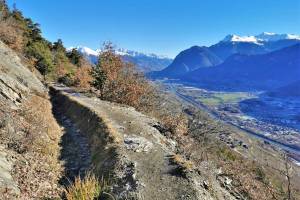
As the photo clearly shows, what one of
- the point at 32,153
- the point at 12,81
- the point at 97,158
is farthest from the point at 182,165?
the point at 12,81

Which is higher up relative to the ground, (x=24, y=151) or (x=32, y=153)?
(x=24, y=151)

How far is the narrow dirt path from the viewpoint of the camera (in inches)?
750

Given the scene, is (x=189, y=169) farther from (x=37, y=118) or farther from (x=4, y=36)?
(x=4, y=36)

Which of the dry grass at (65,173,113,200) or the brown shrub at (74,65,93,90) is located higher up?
the brown shrub at (74,65,93,90)

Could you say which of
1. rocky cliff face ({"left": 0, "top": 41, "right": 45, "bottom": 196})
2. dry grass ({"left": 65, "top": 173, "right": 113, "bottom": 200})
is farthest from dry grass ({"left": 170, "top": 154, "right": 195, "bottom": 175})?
rocky cliff face ({"left": 0, "top": 41, "right": 45, "bottom": 196})

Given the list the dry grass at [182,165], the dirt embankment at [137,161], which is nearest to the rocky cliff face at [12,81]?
the dirt embankment at [137,161]

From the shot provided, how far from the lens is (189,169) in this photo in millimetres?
17750

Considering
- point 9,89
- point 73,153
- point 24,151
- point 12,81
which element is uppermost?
point 12,81

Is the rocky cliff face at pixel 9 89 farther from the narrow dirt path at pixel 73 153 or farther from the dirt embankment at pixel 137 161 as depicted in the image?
the dirt embankment at pixel 137 161

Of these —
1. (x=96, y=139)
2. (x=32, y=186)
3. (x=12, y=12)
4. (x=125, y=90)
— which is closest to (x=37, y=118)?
(x=96, y=139)

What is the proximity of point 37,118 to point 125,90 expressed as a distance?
20007 mm

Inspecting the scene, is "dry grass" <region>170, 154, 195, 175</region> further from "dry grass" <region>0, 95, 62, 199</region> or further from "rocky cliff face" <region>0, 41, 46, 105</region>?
"rocky cliff face" <region>0, 41, 46, 105</region>

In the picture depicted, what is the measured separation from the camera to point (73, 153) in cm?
2209

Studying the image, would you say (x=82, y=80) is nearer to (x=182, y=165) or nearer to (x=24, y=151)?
(x=24, y=151)
